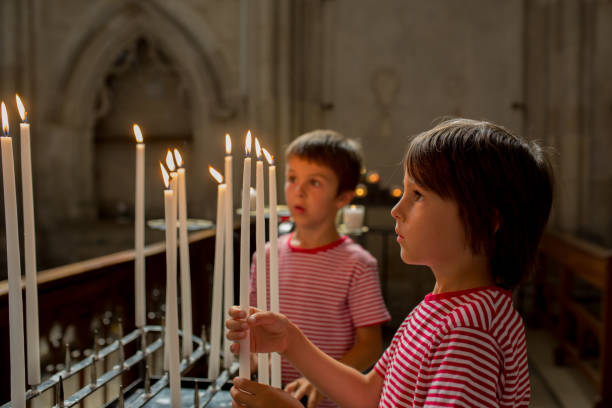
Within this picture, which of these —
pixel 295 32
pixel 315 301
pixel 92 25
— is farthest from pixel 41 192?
pixel 315 301

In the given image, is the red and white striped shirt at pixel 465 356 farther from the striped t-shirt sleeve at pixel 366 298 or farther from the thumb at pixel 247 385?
the striped t-shirt sleeve at pixel 366 298

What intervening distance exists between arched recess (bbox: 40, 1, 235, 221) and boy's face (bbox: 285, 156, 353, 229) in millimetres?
3711

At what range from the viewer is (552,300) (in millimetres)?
4191

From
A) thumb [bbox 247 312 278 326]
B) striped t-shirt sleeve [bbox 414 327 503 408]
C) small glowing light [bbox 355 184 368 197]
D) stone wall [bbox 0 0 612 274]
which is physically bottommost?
striped t-shirt sleeve [bbox 414 327 503 408]

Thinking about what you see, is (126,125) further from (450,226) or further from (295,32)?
(450,226)

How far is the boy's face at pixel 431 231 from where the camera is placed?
0.75 metres

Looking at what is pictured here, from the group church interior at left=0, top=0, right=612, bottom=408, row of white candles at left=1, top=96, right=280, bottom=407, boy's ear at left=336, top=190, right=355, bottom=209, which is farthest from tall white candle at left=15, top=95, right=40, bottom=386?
church interior at left=0, top=0, right=612, bottom=408

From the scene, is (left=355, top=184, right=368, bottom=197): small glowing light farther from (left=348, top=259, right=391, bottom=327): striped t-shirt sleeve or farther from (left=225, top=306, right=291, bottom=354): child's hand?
(left=225, top=306, right=291, bottom=354): child's hand

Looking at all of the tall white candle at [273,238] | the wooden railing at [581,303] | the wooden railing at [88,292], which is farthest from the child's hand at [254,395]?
the wooden railing at [581,303]

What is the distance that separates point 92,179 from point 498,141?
5.55 m

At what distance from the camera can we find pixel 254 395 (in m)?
0.74

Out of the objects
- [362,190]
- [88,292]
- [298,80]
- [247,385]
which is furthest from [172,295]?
[298,80]

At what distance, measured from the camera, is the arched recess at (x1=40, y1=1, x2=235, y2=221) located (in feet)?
16.6

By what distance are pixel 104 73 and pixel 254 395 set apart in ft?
17.5
